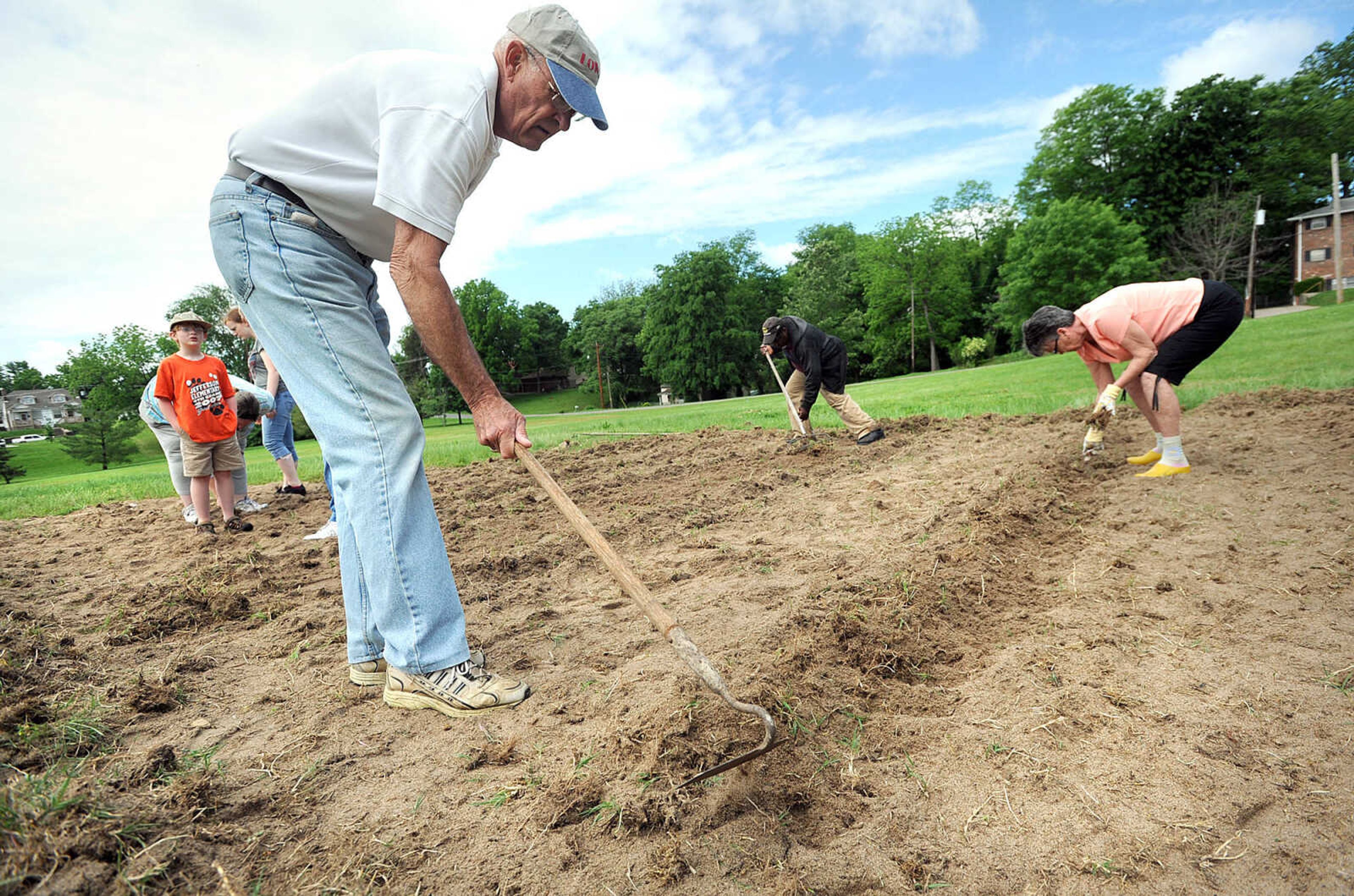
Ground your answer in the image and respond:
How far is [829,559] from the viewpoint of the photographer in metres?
3.98

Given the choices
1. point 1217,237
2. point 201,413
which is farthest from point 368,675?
point 1217,237

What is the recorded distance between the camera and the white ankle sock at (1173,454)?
17.5ft

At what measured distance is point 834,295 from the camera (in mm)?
57750

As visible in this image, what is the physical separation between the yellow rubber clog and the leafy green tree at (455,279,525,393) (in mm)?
58656

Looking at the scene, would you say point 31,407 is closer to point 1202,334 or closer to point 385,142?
point 385,142

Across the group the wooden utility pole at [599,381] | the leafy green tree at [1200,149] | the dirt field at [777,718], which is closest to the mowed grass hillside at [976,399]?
the dirt field at [777,718]

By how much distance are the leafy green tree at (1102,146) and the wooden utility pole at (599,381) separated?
130 feet

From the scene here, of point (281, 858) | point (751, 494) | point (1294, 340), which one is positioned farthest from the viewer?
point (1294, 340)

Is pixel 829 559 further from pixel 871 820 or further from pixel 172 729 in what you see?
pixel 172 729

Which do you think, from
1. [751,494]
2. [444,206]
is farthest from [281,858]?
[751,494]

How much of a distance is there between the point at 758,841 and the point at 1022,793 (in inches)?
32.2

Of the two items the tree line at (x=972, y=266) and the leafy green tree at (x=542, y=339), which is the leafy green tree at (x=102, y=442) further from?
the leafy green tree at (x=542, y=339)

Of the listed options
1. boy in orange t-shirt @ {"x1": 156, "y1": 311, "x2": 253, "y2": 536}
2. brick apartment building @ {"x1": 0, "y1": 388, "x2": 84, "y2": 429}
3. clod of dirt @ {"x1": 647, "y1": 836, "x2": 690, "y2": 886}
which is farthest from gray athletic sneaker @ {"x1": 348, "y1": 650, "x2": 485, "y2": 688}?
brick apartment building @ {"x1": 0, "y1": 388, "x2": 84, "y2": 429}

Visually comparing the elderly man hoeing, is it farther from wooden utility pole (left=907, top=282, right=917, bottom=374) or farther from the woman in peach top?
wooden utility pole (left=907, top=282, right=917, bottom=374)
